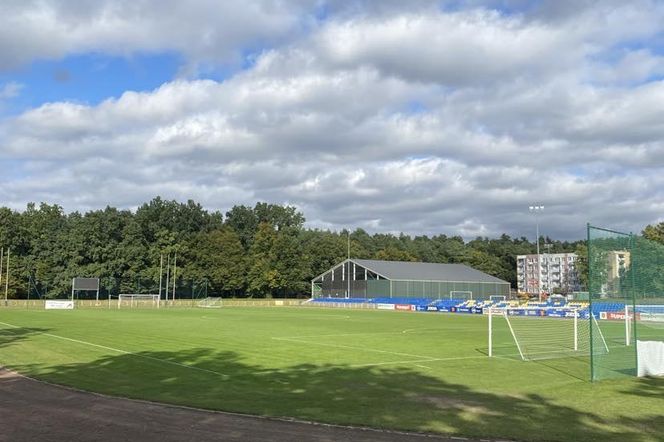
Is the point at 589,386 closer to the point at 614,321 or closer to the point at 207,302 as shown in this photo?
the point at 614,321

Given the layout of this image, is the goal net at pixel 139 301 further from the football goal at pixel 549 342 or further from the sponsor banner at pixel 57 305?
the football goal at pixel 549 342

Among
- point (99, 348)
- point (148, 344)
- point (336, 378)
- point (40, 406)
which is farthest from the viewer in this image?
point (148, 344)

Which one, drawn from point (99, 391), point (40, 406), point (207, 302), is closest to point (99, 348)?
point (99, 391)

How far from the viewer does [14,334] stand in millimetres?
30766

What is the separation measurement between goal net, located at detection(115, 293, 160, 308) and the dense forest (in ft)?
29.0

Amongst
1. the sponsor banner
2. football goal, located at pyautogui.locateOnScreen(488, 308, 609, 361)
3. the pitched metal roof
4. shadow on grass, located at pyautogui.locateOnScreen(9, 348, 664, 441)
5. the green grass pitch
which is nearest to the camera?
shadow on grass, located at pyautogui.locateOnScreen(9, 348, 664, 441)

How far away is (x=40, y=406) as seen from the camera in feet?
40.3

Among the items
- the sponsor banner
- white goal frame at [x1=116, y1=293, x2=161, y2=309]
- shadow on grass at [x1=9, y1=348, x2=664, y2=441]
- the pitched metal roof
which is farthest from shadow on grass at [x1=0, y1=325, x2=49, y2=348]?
the pitched metal roof

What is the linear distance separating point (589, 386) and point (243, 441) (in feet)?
33.2

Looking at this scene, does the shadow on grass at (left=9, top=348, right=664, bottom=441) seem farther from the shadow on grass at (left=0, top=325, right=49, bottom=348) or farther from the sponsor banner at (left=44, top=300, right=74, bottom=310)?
the sponsor banner at (left=44, top=300, right=74, bottom=310)

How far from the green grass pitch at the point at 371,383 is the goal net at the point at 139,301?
59786 mm

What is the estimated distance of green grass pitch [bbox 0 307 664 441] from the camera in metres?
11.3

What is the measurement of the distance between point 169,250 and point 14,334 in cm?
7855

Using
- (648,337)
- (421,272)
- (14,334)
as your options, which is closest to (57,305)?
(14,334)
